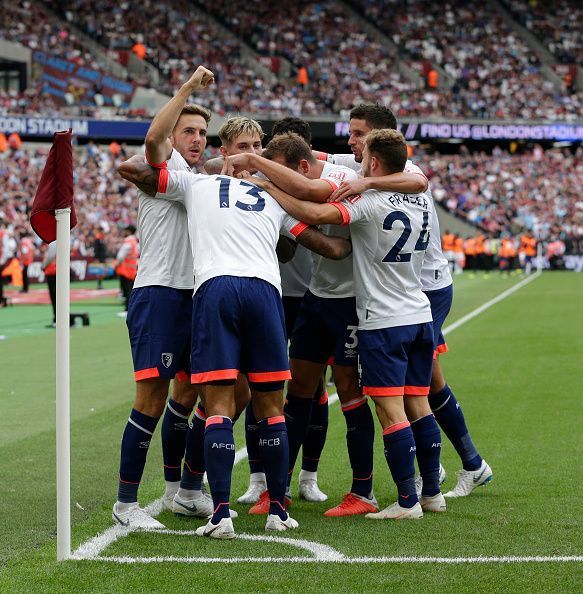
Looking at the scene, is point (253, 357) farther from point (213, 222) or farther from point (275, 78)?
point (275, 78)

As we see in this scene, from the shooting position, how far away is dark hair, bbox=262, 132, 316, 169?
19.7 ft

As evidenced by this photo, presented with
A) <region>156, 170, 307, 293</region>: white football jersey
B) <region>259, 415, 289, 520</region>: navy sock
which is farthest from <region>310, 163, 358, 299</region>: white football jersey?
<region>259, 415, 289, 520</region>: navy sock

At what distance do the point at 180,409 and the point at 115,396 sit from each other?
5.19m

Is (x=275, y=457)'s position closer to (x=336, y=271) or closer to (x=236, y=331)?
(x=236, y=331)

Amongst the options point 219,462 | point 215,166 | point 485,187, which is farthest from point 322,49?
point 219,462

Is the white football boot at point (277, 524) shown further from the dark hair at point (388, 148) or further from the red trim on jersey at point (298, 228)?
the dark hair at point (388, 148)

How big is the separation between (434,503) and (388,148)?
2.01m

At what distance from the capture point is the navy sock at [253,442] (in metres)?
6.76

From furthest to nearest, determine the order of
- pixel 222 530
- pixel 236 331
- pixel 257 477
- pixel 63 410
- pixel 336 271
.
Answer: pixel 257 477 → pixel 336 271 → pixel 236 331 → pixel 222 530 → pixel 63 410

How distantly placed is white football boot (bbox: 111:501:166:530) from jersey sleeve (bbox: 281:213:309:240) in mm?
1666

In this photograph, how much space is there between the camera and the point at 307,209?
5.82m

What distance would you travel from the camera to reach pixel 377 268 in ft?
20.0

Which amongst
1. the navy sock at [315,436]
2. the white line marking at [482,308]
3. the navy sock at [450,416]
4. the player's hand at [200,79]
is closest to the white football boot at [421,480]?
the navy sock at [450,416]

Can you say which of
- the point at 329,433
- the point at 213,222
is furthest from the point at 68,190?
the point at 329,433
